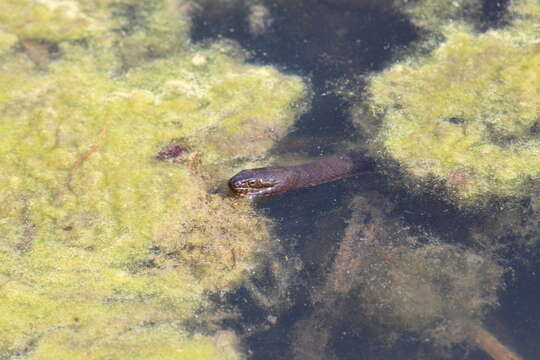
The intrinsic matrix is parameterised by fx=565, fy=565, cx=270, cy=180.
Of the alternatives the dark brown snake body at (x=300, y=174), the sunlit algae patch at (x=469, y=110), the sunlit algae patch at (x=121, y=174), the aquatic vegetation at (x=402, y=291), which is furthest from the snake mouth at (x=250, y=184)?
the sunlit algae patch at (x=469, y=110)

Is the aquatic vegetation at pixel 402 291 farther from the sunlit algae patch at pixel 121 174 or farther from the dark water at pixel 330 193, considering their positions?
the sunlit algae patch at pixel 121 174

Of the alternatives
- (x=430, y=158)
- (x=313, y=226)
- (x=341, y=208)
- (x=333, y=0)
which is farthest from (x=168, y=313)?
(x=333, y=0)

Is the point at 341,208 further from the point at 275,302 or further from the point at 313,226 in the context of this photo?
the point at 275,302

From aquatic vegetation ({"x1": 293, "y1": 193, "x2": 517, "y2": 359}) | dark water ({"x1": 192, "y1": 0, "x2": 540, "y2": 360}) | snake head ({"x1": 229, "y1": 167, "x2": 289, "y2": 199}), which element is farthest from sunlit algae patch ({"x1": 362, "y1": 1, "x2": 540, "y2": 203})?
snake head ({"x1": 229, "y1": 167, "x2": 289, "y2": 199})

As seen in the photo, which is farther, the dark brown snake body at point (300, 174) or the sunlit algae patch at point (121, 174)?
the dark brown snake body at point (300, 174)

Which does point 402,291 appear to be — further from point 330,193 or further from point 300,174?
point 300,174
